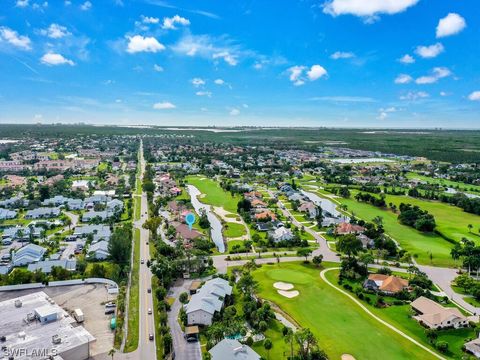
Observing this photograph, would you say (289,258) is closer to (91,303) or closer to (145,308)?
(145,308)

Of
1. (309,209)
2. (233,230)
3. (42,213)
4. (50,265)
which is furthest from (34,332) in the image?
(309,209)

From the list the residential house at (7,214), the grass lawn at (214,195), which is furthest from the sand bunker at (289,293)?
the residential house at (7,214)

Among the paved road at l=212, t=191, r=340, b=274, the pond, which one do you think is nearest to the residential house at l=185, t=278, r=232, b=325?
the paved road at l=212, t=191, r=340, b=274

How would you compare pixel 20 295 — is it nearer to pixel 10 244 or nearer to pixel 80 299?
pixel 80 299

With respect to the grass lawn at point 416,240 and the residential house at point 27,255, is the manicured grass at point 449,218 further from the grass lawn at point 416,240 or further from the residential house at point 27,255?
the residential house at point 27,255

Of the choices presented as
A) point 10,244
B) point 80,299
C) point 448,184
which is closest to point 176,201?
point 10,244

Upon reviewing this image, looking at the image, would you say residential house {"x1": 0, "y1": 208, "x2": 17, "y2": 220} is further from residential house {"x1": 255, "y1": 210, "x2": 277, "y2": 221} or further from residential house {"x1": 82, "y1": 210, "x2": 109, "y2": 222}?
residential house {"x1": 255, "y1": 210, "x2": 277, "y2": 221}
